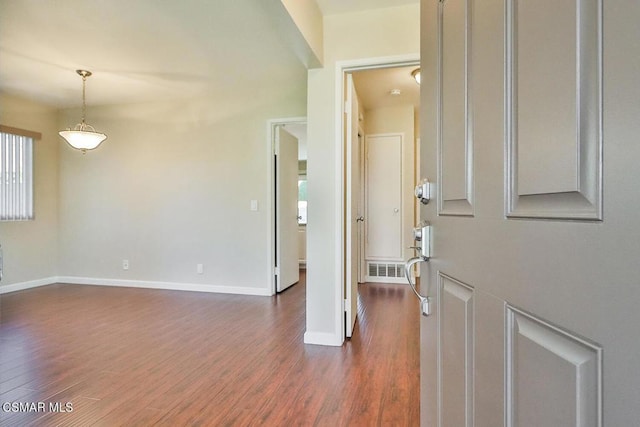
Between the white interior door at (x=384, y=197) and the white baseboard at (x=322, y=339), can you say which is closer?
the white baseboard at (x=322, y=339)

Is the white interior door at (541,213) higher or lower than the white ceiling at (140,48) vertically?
lower

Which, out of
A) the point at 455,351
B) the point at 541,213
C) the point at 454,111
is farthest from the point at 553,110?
the point at 455,351

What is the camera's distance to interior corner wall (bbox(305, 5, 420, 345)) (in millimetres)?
2436

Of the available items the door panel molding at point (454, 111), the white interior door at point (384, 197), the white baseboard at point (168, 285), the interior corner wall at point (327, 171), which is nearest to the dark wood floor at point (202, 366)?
the interior corner wall at point (327, 171)

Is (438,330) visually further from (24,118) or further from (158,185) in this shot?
(24,118)

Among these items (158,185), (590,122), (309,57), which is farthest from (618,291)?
(158,185)

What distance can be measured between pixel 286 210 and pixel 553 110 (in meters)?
3.94

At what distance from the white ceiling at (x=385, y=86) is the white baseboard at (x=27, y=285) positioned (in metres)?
4.85

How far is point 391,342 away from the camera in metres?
2.57

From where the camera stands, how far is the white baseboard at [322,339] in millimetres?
2498

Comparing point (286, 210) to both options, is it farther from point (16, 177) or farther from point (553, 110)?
point (553, 110)

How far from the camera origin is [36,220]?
445cm

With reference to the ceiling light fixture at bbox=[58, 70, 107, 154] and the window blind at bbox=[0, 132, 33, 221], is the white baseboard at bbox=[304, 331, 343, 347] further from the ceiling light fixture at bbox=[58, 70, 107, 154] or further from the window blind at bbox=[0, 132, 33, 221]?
the window blind at bbox=[0, 132, 33, 221]

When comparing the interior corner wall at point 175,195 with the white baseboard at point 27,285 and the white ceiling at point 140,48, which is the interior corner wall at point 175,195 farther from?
the white ceiling at point 140,48
